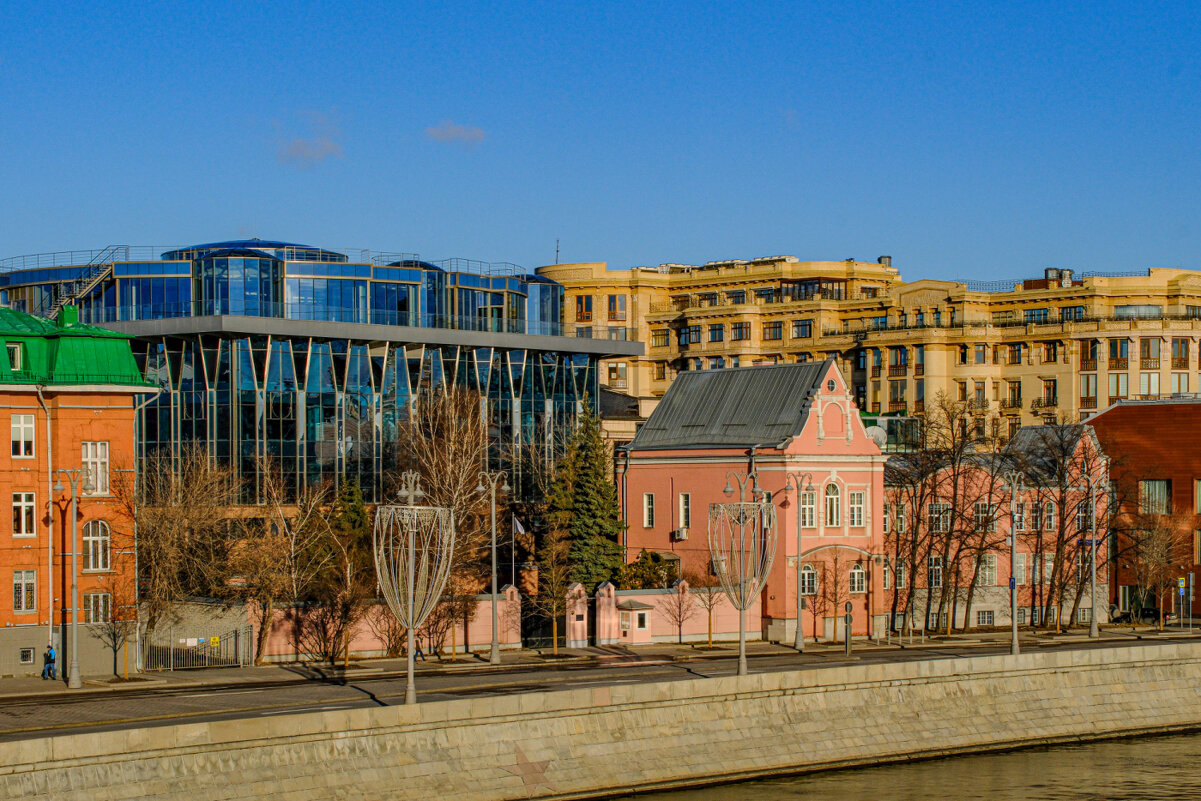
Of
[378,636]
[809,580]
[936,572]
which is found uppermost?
[809,580]

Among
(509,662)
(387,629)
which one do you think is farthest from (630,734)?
(387,629)

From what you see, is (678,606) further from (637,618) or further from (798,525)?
(798,525)

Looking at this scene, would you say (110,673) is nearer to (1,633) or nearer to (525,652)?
(1,633)

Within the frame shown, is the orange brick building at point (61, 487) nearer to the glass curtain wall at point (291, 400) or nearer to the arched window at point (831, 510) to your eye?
the glass curtain wall at point (291, 400)

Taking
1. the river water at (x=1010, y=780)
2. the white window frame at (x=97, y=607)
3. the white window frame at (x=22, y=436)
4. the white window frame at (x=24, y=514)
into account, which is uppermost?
the white window frame at (x=22, y=436)

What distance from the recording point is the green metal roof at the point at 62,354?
6203 centimetres

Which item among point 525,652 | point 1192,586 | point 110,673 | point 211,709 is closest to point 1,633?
point 110,673

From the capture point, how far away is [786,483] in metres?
79.0

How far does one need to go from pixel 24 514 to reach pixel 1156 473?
212 ft

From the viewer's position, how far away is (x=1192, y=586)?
91.8m

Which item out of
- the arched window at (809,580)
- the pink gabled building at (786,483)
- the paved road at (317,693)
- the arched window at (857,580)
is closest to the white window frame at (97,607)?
the paved road at (317,693)

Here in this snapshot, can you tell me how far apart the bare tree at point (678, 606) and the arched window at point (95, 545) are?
25493 millimetres

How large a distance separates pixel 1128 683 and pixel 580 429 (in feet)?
98.3

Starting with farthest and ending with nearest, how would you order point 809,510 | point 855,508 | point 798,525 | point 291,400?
point 291,400, point 855,508, point 809,510, point 798,525
